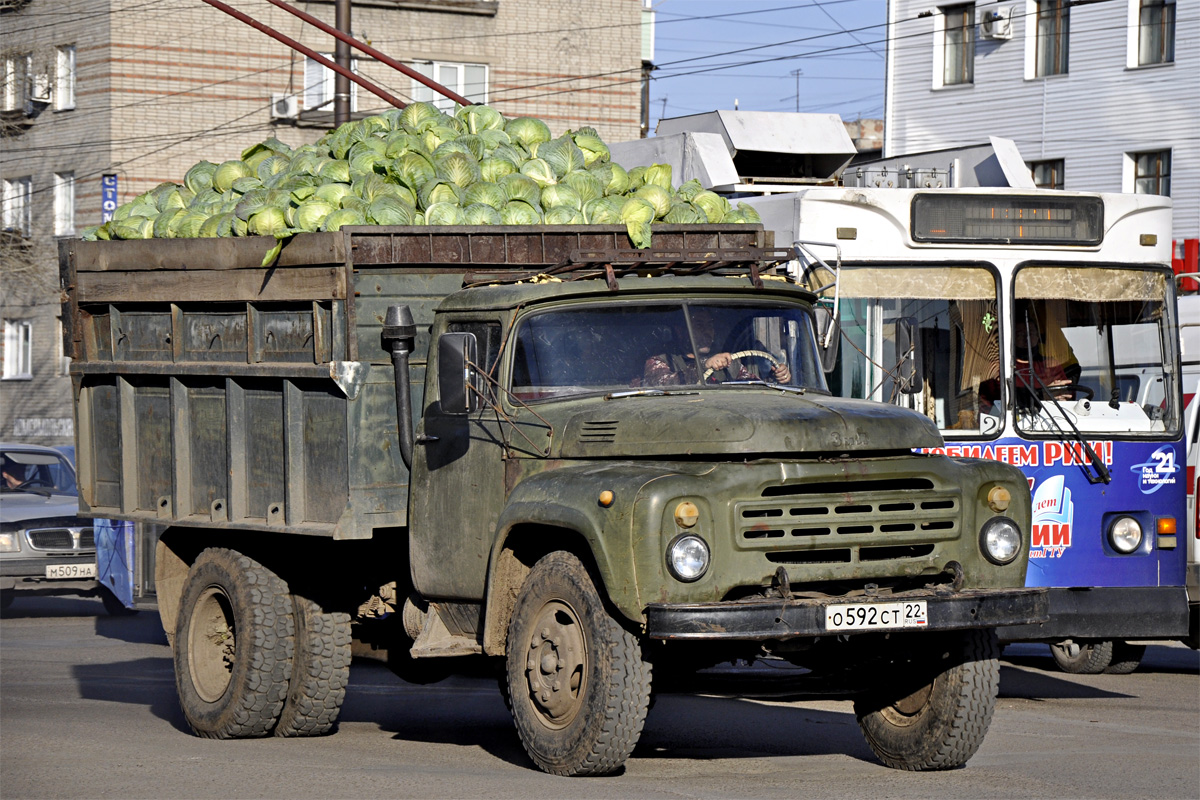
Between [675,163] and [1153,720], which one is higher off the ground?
[675,163]

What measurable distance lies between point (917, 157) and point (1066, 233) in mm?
3026

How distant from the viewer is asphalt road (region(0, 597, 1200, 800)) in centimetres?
759

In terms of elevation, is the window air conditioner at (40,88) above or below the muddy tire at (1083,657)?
above

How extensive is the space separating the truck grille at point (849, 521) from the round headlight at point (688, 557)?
172 millimetres

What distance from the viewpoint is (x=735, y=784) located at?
7.67 m

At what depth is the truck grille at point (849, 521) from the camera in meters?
7.17

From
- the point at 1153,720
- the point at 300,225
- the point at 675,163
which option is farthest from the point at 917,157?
the point at 300,225

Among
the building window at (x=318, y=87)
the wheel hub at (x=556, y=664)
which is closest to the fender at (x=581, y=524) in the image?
the wheel hub at (x=556, y=664)

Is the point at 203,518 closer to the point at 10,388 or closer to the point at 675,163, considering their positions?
the point at 675,163

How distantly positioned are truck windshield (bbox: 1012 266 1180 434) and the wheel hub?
3.96m

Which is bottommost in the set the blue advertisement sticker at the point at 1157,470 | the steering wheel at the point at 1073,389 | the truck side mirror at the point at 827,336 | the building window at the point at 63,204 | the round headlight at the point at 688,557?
the round headlight at the point at 688,557

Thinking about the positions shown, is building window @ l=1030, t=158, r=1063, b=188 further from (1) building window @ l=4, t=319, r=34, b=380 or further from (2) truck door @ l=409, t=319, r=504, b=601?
(2) truck door @ l=409, t=319, r=504, b=601

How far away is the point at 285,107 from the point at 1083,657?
1059 inches

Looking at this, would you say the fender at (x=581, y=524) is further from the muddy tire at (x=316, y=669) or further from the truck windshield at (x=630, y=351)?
the muddy tire at (x=316, y=669)
